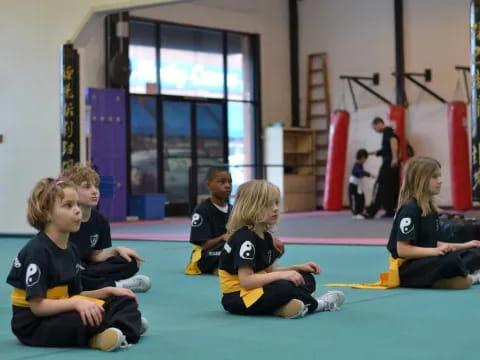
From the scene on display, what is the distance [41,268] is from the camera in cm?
308

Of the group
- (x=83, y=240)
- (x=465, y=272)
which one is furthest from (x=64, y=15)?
(x=465, y=272)

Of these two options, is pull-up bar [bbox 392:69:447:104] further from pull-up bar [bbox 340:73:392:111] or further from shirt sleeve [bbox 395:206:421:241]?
shirt sleeve [bbox 395:206:421:241]

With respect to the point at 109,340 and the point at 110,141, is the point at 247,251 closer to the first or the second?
the point at 109,340

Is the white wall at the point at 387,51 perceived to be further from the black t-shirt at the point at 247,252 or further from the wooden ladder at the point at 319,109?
the black t-shirt at the point at 247,252

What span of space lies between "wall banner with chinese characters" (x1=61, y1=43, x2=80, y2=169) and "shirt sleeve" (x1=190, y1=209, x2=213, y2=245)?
3.99 m

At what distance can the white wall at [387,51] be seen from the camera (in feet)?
50.3

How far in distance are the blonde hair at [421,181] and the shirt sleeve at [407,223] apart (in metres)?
0.06

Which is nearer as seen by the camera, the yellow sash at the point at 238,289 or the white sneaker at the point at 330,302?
the yellow sash at the point at 238,289

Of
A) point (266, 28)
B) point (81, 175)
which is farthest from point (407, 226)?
point (266, 28)

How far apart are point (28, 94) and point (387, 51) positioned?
8382mm

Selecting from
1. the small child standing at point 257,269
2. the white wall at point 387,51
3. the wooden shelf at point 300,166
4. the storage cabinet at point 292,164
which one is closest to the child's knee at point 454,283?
the small child standing at point 257,269

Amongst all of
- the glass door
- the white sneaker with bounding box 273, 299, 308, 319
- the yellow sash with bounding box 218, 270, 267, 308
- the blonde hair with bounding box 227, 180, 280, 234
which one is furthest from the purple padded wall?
the white sneaker with bounding box 273, 299, 308, 319

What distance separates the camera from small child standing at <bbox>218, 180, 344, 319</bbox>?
3857 mm

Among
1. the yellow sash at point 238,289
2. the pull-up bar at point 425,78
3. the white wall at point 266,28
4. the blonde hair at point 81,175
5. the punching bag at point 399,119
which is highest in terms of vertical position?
the white wall at point 266,28
